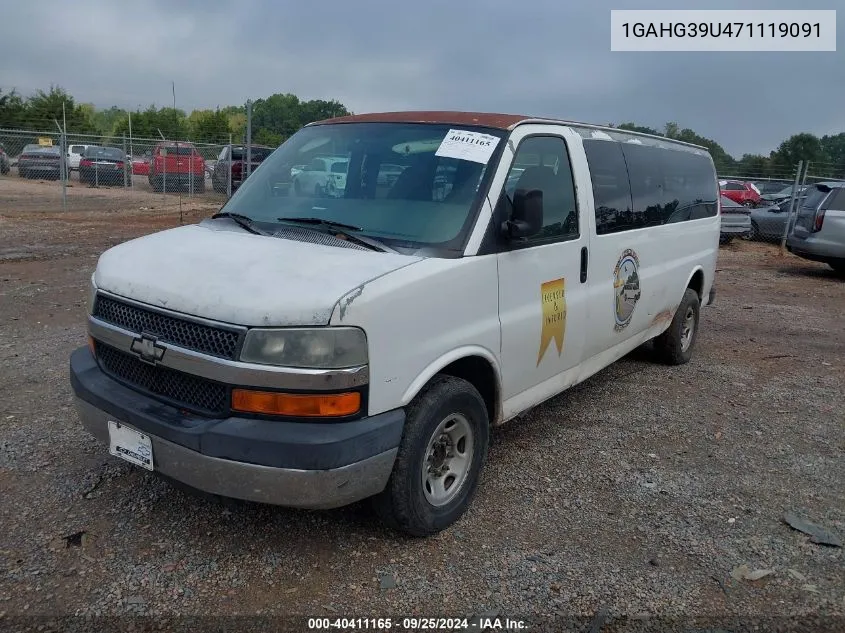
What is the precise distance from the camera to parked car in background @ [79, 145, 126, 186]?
74.9ft

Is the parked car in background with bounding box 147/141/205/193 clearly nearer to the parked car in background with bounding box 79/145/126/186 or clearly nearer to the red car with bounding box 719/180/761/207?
the parked car in background with bounding box 79/145/126/186

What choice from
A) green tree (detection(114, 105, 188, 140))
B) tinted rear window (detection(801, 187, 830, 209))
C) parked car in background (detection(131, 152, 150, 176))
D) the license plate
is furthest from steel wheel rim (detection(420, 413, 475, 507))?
green tree (detection(114, 105, 188, 140))

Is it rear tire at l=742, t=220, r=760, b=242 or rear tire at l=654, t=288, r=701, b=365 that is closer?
rear tire at l=654, t=288, r=701, b=365

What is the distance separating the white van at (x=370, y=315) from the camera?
273 centimetres

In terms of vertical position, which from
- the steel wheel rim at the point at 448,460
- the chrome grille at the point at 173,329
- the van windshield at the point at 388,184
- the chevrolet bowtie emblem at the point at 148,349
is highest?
the van windshield at the point at 388,184

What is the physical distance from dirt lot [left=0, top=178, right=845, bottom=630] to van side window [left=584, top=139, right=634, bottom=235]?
1.40 meters

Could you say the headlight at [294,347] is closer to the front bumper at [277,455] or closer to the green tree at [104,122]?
the front bumper at [277,455]

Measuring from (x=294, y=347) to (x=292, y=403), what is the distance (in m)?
0.22

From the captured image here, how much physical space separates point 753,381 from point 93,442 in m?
5.19

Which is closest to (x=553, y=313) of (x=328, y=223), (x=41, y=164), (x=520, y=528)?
(x=520, y=528)

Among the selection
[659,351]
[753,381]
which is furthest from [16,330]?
[753,381]

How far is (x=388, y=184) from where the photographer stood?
3652mm

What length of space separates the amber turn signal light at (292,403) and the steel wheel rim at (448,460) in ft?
2.11

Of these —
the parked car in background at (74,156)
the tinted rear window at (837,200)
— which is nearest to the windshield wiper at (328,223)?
the tinted rear window at (837,200)
